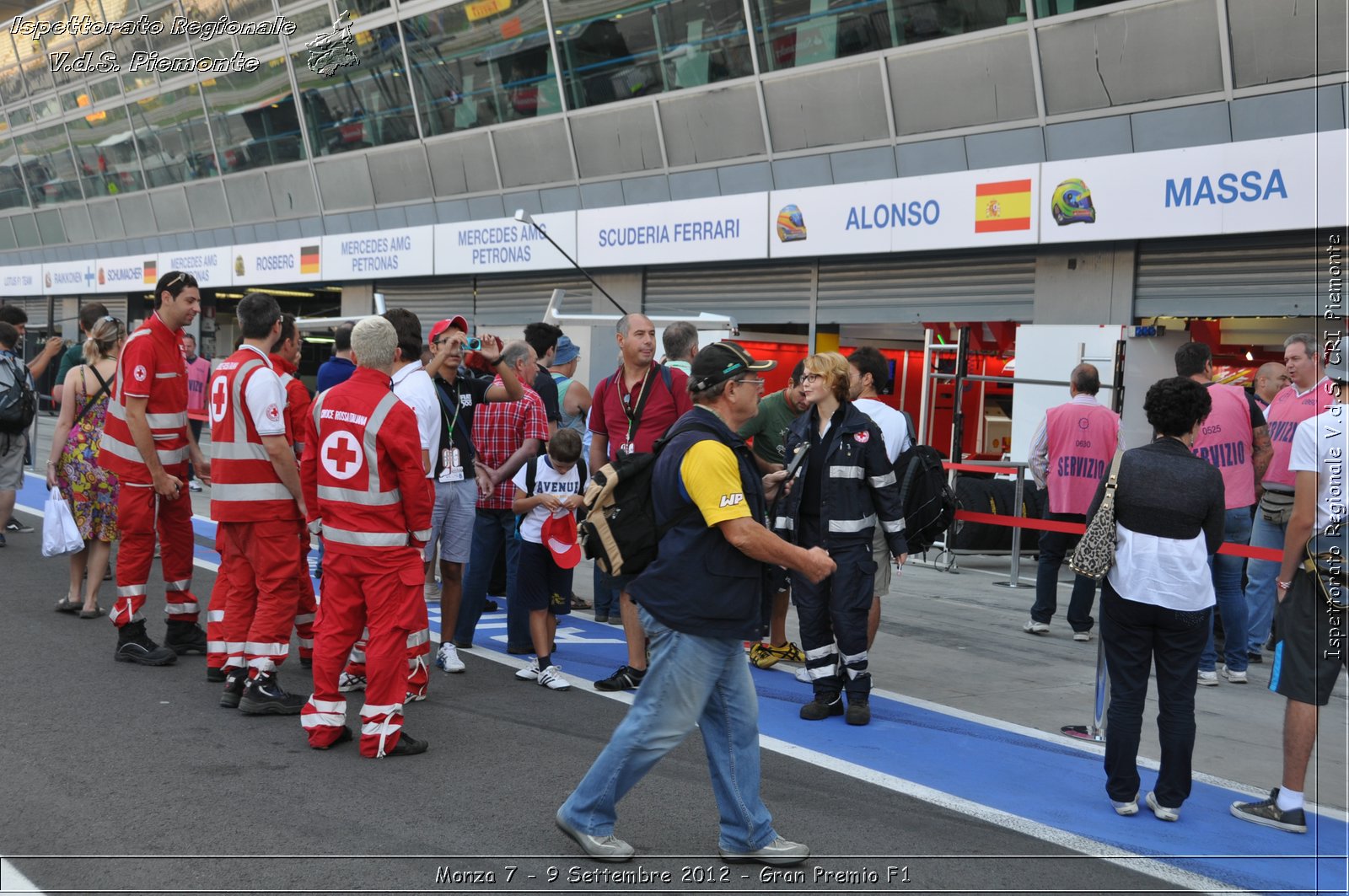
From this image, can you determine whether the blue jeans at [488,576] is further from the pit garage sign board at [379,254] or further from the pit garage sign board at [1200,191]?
the pit garage sign board at [379,254]

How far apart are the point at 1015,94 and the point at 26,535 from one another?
11828 mm

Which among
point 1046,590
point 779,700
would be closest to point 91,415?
point 779,700

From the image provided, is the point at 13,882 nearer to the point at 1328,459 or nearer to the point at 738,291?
the point at 1328,459

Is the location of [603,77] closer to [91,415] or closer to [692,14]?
[692,14]

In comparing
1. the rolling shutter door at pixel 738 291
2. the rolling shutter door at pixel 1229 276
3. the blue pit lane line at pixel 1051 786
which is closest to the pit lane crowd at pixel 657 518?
the blue pit lane line at pixel 1051 786

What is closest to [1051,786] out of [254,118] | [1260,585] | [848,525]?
[848,525]

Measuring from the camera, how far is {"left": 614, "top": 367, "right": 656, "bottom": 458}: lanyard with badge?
740cm

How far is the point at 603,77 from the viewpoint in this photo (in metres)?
19.3

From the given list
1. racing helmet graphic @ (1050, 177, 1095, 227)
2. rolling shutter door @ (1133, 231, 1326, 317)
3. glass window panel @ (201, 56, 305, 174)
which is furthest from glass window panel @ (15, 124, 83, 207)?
rolling shutter door @ (1133, 231, 1326, 317)

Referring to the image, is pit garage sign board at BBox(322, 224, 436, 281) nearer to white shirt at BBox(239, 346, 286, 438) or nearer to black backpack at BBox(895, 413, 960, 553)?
white shirt at BBox(239, 346, 286, 438)

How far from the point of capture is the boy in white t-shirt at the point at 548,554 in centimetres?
694

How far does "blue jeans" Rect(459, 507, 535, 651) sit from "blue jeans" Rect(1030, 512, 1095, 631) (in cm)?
405

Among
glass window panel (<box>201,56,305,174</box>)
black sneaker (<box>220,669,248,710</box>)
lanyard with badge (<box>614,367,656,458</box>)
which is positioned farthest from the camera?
glass window panel (<box>201,56,305,174</box>)

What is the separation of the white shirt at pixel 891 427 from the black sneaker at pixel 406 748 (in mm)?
3138
